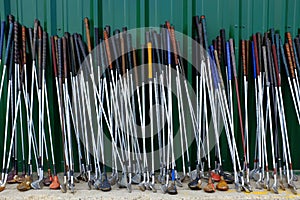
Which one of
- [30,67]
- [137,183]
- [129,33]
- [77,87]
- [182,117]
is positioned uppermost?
[129,33]

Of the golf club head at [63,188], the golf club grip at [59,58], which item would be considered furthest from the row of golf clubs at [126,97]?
the golf club head at [63,188]

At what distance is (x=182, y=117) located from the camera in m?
3.71

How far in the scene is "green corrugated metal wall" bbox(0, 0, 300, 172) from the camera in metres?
3.69

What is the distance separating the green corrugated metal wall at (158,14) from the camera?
3.69 meters

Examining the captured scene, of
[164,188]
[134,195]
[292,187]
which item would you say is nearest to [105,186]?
[134,195]

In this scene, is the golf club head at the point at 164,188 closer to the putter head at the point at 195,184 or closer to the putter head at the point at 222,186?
the putter head at the point at 195,184

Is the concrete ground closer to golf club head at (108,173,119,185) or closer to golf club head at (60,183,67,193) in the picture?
golf club head at (60,183,67,193)

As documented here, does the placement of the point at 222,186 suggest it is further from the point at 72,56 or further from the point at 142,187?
the point at 72,56

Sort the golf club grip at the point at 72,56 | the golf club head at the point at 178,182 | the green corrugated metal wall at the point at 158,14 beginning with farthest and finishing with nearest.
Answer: the green corrugated metal wall at the point at 158,14 → the golf club grip at the point at 72,56 → the golf club head at the point at 178,182

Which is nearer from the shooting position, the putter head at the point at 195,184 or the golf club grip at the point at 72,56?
the putter head at the point at 195,184

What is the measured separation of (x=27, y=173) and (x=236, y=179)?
6.55ft

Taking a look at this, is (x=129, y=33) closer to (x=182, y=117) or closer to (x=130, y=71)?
(x=130, y=71)

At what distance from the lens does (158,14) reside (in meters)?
3.71

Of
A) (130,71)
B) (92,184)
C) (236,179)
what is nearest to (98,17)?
(130,71)
